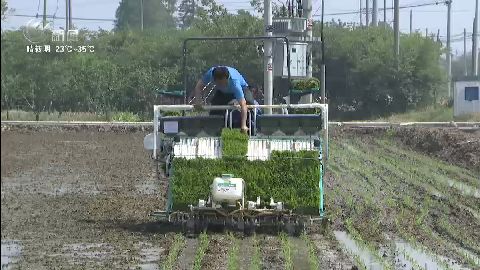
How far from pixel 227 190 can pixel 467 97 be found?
3610 centimetres

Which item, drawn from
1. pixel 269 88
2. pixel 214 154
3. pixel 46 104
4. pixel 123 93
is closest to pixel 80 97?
pixel 123 93

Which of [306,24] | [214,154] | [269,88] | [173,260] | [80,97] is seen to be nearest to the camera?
[173,260]

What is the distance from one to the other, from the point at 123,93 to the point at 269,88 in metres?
24.5

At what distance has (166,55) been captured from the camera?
49.8m

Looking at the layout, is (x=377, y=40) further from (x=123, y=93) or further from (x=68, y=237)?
(x=68, y=237)

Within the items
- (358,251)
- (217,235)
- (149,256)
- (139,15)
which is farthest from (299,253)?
(139,15)

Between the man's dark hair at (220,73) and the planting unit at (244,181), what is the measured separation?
438 mm

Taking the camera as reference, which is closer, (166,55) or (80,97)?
(80,97)

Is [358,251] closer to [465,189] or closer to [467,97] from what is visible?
[465,189]

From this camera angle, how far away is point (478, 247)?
33.6 feet

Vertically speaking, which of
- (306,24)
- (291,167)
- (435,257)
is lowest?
(435,257)

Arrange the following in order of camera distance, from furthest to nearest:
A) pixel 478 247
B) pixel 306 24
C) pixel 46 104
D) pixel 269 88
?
pixel 46 104
pixel 306 24
pixel 269 88
pixel 478 247

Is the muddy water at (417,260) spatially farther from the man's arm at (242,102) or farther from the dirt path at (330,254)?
the man's arm at (242,102)

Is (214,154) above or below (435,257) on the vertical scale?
above
